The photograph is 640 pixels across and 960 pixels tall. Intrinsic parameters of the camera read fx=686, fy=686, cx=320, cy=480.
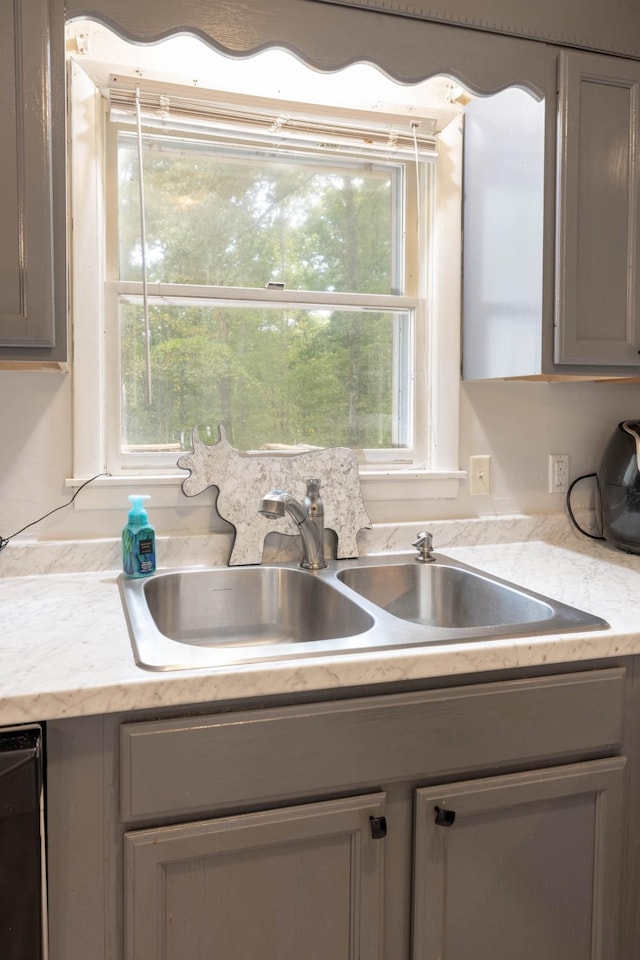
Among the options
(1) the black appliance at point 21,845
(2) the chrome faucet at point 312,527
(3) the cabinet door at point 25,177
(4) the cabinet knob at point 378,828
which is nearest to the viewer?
(1) the black appliance at point 21,845

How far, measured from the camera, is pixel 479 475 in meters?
1.87

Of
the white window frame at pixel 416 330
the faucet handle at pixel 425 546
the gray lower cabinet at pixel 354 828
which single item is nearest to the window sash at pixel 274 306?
the white window frame at pixel 416 330

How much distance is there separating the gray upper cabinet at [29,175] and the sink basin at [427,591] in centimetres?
82

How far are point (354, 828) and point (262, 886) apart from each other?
0.16m

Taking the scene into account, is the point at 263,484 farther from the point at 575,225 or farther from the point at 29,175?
the point at 575,225

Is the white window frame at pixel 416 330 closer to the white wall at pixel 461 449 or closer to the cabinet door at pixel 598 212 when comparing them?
the white wall at pixel 461 449

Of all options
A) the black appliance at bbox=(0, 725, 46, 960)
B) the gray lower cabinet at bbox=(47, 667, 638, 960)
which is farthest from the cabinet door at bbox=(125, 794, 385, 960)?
the black appliance at bbox=(0, 725, 46, 960)

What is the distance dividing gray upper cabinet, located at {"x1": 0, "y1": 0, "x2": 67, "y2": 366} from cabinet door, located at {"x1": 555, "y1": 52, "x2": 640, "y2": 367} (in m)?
1.06

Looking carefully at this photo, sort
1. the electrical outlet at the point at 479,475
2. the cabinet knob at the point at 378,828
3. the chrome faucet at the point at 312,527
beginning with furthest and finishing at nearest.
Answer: the electrical outlet at the point at 479,475
the chrome faucet at the point at 312,527
the cabinet knob at the point at 378,828

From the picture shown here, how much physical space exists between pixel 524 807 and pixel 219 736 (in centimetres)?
54

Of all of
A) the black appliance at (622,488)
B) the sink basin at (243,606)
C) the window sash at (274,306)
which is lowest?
the sink basin at (243,606)

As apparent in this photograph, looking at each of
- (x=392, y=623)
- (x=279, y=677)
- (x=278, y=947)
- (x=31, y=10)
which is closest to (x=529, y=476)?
(x=392, y=623)

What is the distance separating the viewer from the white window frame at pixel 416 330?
1.56 metres

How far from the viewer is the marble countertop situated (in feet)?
2.97
